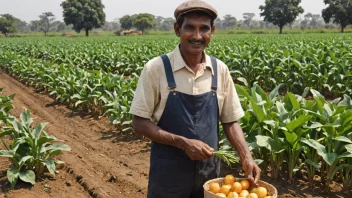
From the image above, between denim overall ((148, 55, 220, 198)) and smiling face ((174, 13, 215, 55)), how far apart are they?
5.9 inches

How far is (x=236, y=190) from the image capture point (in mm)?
2152

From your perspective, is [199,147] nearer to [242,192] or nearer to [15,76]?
[242,192]

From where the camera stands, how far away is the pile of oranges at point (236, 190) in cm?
207

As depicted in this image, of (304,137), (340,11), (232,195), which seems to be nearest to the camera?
(232,195)

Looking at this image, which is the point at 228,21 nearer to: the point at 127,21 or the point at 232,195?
the point at 127,21

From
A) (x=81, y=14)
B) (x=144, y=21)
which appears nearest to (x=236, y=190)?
(x=81, y=14)

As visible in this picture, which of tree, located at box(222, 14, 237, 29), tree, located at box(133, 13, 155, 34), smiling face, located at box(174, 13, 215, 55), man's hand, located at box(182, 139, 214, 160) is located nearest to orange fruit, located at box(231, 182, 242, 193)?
man's hand, located at box(182, 139, 214, 160)

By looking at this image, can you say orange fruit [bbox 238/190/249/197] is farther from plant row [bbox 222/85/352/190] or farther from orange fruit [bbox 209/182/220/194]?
plant row [bbox 222/85/352/190]

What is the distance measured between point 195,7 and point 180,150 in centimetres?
83

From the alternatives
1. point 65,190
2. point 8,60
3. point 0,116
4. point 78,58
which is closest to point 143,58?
point 78,58

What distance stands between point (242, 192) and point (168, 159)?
473mm

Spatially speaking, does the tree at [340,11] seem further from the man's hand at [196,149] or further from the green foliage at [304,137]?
the man's hand at [196,149]

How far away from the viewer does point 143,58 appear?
15422mm

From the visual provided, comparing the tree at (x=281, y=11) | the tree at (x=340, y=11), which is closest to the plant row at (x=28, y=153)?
the tree at (x=340, y=11)
